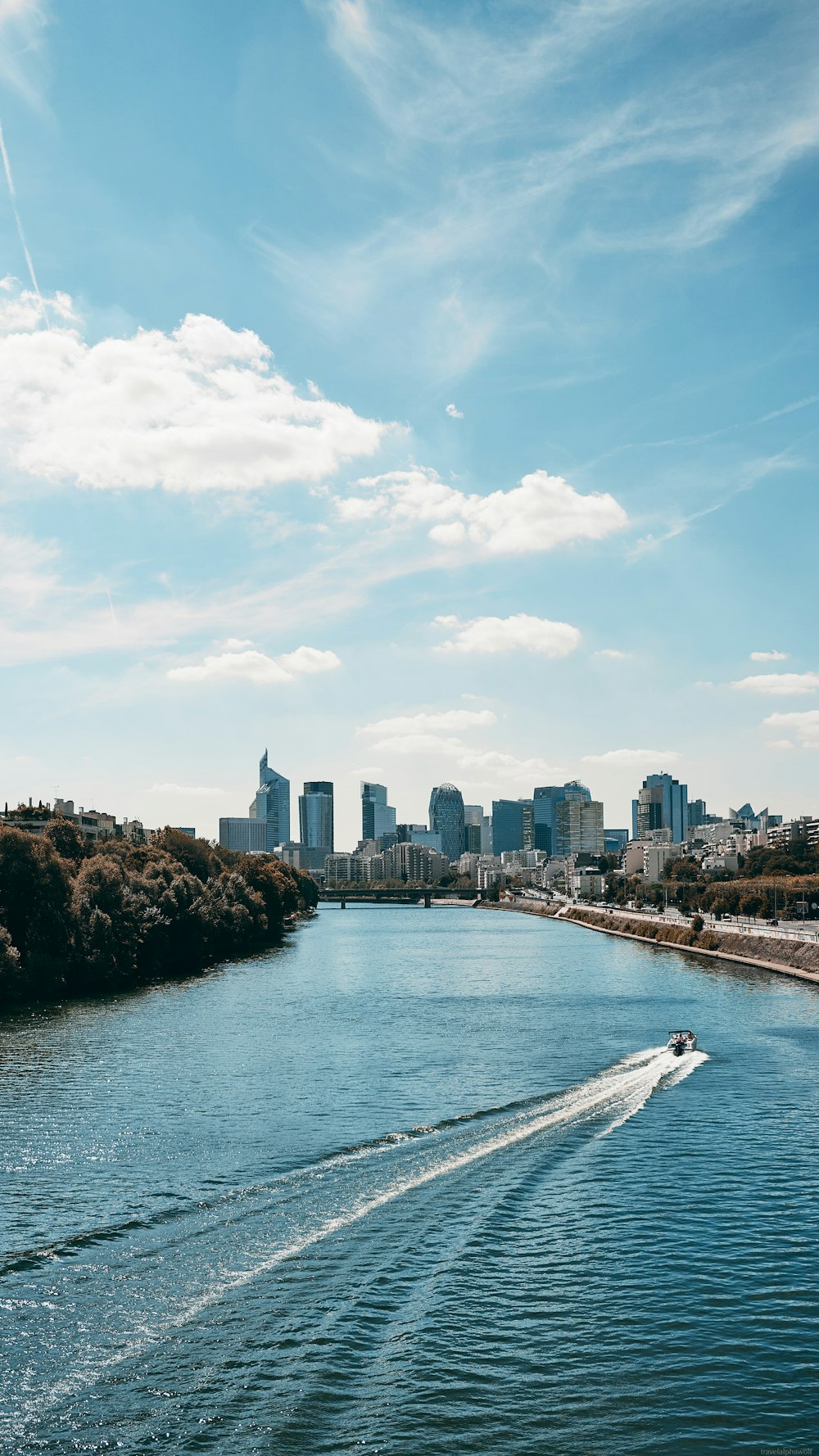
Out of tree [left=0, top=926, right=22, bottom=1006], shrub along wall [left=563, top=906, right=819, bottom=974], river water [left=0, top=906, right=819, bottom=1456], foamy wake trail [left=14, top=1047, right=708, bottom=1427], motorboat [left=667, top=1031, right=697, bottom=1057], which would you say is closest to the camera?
river water [left=0, top=906, right=819, bottom=1456]

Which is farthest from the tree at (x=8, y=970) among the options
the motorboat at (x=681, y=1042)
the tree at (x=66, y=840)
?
the tree at (x=66, y=840)

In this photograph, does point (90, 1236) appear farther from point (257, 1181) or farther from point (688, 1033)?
point (688, 1033)

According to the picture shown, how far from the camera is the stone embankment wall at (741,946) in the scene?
107 meters

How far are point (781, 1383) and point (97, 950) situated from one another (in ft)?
238

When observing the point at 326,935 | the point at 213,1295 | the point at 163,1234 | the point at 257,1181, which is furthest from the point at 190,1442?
the point at 326,935

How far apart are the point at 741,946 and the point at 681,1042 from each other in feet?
217

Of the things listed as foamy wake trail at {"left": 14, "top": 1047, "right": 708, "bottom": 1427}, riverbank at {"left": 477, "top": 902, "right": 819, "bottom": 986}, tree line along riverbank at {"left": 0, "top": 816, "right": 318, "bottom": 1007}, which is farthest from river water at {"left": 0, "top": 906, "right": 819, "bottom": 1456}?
riverbank at {"left": 477, "top": 902, "right": 819, "bottom": 986}

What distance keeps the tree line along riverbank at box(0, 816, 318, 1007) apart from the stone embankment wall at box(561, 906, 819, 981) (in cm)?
5728

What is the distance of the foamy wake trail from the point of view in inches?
992

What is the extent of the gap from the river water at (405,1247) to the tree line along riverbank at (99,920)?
20.4 m

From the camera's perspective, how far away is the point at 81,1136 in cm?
4175

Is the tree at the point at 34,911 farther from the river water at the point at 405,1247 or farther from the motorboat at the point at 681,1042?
the motorboat at the point at 681,1042

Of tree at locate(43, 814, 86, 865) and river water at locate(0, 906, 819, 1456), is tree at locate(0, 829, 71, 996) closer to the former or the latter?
river water at locate(0, 906, 819, 1456)

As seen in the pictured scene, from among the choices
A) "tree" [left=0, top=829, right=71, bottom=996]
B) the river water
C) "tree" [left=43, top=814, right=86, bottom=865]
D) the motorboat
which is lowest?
the motorboat
